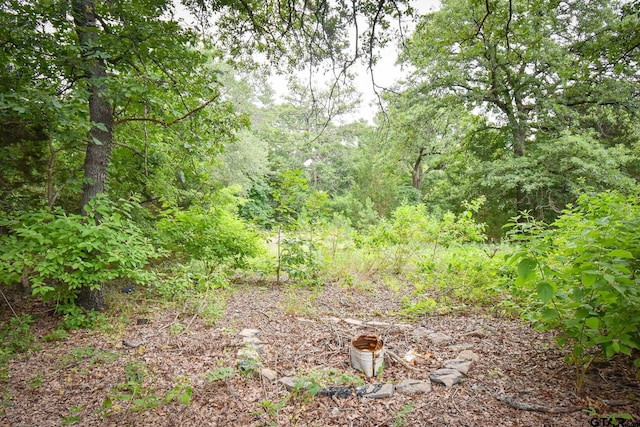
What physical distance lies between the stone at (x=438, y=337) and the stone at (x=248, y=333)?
6.00ft

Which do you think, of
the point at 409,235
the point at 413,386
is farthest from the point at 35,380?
the point at 409,235

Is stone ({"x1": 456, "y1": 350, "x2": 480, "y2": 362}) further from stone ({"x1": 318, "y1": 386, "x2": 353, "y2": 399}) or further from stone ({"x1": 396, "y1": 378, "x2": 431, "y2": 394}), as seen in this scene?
stone ({"x1": 318, "y1": 386, "x2": 353, "y2": 399})

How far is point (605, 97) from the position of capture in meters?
7.56

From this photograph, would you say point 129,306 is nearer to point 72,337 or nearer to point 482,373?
point 72,337

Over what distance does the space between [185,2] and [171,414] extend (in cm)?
410

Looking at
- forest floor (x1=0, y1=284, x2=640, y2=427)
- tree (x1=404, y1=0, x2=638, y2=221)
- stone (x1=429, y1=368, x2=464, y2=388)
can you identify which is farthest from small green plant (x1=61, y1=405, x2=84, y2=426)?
tree (x1=404, y1=0, x2=638, y2=221)

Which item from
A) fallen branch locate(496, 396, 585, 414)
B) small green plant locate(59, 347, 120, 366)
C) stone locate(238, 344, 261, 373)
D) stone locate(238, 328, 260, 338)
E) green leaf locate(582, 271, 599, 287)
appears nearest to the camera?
green leaf locate(582, 271, 599, 287)

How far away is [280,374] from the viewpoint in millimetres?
2420

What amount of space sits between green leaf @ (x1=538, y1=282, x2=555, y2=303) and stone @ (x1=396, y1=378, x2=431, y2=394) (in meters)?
1.12

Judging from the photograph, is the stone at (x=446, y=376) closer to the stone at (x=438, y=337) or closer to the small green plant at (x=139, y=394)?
the stone at (x=438, y=337)

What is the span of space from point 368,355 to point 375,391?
0.28 metres

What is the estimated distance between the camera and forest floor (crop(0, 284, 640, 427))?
1.87m

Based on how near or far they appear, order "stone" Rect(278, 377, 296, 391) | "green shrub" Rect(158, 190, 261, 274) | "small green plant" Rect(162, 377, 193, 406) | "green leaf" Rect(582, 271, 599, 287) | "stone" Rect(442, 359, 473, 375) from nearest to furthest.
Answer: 1. "green leaf" Rect(582, 271, 599, 287)
2. "small green plant" Rect(162, 377, 193, 406)
3. "stone" Rect(278, 377, 296, 391)
4. "stone" Rect(442, 359, 473, 375)
5. "green shrub" Rect(158, 190, 261, 274)

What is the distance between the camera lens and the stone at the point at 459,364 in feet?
7.59
